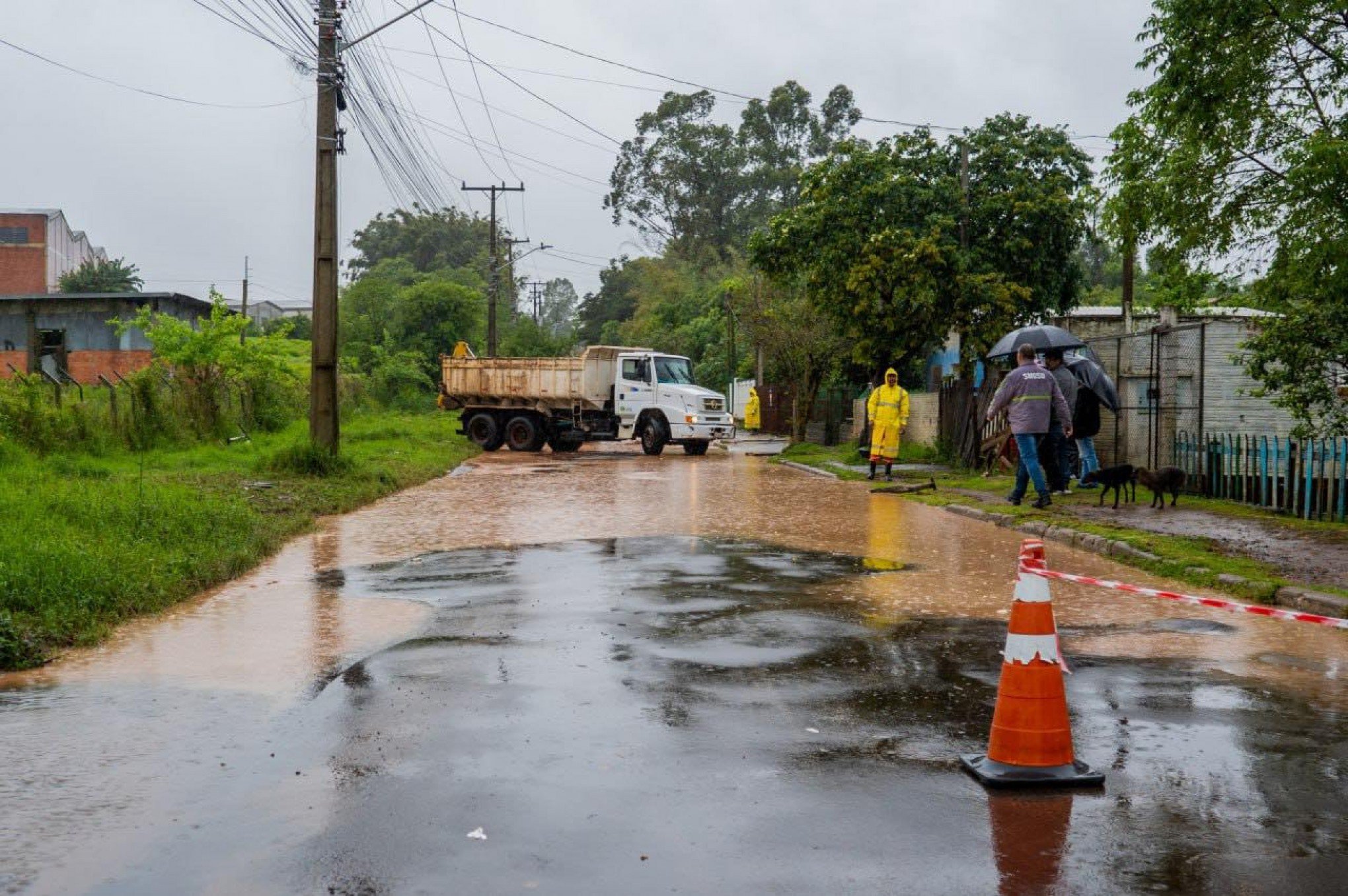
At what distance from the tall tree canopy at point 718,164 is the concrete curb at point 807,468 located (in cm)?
4625

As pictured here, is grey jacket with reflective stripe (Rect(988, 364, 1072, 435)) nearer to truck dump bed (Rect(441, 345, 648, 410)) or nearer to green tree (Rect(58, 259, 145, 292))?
truck dump bed (Rect(441, 345, 648, 410))

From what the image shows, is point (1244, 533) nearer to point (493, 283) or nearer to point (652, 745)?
point (652, 745)

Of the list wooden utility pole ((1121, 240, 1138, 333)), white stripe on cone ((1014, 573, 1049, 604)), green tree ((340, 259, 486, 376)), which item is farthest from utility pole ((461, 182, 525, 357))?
white stripe on cone ((1014, 573, 1049, 604))

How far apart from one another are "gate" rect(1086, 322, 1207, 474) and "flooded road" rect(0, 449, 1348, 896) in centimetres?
867

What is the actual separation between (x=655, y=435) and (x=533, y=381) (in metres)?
3.94

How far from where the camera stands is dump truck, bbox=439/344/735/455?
31828 mm

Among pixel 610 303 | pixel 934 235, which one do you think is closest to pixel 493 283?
pixel 934 235

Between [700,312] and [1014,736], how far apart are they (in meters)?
63.6

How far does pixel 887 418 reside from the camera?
21250mm

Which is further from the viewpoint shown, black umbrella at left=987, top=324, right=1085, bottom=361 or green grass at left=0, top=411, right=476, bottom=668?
black umbrella at left=987, top=324, right=1085, bottom=361

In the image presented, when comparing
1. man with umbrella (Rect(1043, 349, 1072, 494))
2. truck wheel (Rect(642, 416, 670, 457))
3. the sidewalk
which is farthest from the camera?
truck wheel (Rect(642, 416, 670, 457))

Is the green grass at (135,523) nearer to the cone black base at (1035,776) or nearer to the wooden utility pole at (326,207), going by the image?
the wooden utility pole at (326,207)

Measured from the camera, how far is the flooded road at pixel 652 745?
12.9ft

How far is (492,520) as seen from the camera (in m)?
14.9
